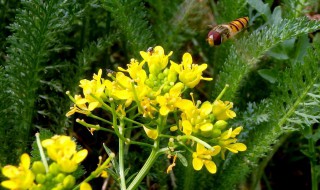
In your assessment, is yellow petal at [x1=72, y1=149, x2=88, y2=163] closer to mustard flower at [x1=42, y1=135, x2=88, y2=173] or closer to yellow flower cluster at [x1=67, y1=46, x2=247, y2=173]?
mustard flower at [x1=42, y1=135, x2=88, y2=173]

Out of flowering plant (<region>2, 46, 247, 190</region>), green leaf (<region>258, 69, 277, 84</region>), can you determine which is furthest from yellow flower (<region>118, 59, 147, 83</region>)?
green leaf (<region>258, 69, 277, 84</region>)

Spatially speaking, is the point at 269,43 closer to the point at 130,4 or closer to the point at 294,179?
the point at 130,4

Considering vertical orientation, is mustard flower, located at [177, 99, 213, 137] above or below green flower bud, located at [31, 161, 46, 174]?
below

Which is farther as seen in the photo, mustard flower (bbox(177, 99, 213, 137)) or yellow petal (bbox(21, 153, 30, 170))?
mustard flower (bbox(177, 99, 213, 137))

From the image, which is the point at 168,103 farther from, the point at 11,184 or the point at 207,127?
the point at 11,184

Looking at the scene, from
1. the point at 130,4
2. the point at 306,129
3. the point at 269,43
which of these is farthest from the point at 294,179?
the point at 130,4

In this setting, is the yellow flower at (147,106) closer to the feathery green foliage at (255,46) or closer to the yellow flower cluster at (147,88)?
the yellow flower cluster at (147,88)
